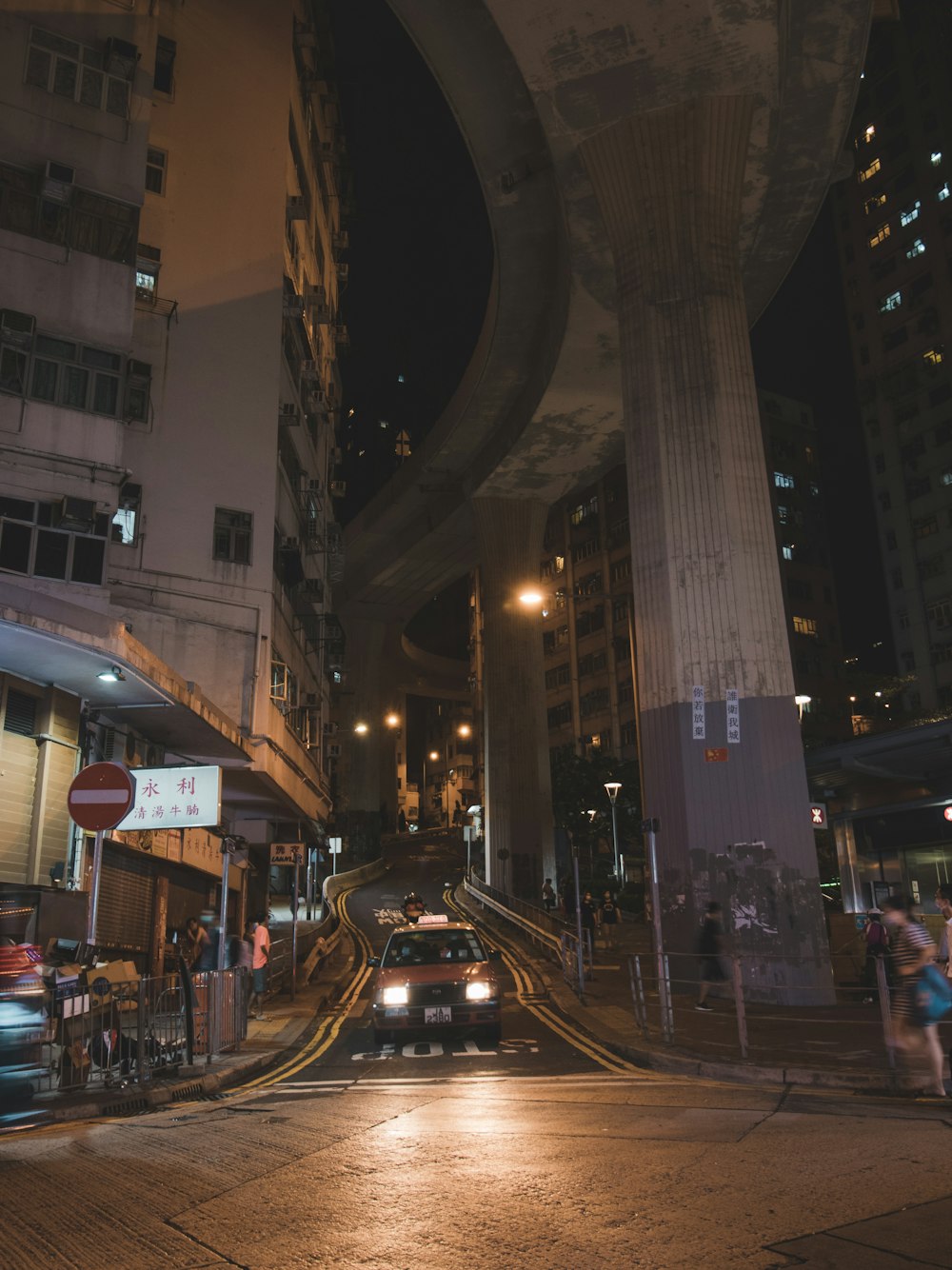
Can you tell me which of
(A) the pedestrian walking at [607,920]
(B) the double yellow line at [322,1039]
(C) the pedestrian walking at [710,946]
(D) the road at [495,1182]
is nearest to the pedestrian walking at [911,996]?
(D) the road at [495,1182]

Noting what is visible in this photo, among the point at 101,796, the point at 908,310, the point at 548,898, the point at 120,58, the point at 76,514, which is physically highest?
the point at 908,310

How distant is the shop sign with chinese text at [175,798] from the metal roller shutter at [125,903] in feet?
6.05

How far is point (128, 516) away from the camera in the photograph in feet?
93.3

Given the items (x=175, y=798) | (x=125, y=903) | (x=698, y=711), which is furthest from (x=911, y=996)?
(x=125, y=903)

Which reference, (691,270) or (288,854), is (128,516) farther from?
(691,270)

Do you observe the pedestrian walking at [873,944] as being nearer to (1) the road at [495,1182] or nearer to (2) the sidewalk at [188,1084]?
(1) the road at [495,1182]

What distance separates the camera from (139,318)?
98.1ft

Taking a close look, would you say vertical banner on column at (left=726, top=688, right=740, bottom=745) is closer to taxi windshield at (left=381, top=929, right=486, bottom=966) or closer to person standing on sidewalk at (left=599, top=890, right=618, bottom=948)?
taxi windshield at (left=381, top=929, right=486, bottom=966)

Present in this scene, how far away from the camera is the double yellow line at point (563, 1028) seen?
12.2 m

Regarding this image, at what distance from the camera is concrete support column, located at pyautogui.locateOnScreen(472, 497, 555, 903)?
156 ft

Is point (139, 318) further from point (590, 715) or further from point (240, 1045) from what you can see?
point (590, 715)

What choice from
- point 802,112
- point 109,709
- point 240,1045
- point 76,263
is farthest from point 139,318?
point 240,1045

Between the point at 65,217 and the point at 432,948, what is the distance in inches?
681

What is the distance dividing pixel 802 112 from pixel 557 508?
2715 inches
